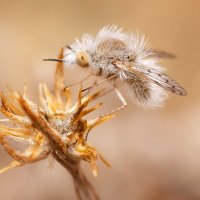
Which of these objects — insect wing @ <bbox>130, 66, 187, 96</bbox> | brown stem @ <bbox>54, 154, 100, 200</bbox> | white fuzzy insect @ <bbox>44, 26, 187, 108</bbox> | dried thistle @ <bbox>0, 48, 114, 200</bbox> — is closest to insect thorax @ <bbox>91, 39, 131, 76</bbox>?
white fuzzy insect @ <bbox>44, 26, 187, 108</bbox>

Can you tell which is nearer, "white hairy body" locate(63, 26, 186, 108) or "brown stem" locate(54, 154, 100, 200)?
"brown stem" locate(54, 154, 100, 200)

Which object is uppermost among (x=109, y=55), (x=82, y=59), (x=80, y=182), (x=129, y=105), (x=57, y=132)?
(x=109, y=55)

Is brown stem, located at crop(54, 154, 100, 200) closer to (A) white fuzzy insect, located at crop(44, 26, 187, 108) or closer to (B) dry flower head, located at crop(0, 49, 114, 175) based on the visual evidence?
(B) dry flower head, located at crop(0, 49, 114, 175)

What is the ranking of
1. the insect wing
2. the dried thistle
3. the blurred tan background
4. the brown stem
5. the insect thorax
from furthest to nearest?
the blurred tan background → the insect thorax → the insect wing → the brown stem → the dried thistle

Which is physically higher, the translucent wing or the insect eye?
the translucent wing

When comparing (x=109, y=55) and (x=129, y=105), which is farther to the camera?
(x=129, y=105)

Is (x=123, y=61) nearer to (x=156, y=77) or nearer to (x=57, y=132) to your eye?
(x=156, y=77)

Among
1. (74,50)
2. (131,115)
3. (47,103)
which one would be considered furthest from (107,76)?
(131,115)

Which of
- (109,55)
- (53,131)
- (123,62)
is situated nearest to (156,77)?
(123,62)
